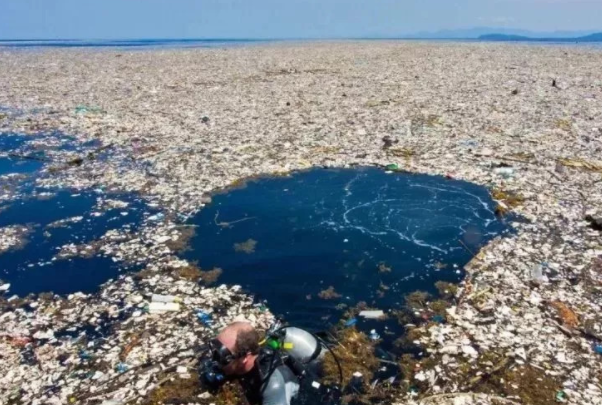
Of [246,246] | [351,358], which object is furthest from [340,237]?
[351,358]

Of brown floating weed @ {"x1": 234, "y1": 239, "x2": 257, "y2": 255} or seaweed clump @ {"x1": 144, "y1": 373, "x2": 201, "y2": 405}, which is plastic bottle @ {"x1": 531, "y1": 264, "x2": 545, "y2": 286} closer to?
brown floating weed @ {"x1": 234, "y1": 239, "x2": 257, "y2": 255}

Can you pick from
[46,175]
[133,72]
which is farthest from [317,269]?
[133,72]

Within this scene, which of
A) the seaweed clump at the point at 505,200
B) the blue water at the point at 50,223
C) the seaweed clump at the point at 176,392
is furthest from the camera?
the seaweed clump at the point at 505,200

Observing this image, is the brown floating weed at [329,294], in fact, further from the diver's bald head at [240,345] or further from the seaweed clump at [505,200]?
the seaweed clump at [505,200]

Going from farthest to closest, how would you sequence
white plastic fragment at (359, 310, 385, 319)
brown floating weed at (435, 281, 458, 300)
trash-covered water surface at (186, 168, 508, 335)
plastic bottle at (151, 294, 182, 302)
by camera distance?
trash-covered water surface at (186, 168, 508, 335)
brown floating weed at (435, 281, 458, 300)
plastic bottle at (151, 294, 182, 302)
white plastic fragment at (359, 310, 385, 319)

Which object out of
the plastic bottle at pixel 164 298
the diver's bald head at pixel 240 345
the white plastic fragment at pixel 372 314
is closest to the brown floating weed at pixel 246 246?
the plastic bottle at pixel 164 298

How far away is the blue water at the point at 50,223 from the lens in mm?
9250

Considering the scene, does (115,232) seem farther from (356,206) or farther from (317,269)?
(356,206)

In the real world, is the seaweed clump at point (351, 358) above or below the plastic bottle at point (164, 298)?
above

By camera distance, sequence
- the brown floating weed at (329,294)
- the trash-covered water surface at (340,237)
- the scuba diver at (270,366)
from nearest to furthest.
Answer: the scuba diver at (270,366) → the brown floating weed at (329,294) → the trash-covered water surface at (340,237)

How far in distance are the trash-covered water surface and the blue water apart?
198cm

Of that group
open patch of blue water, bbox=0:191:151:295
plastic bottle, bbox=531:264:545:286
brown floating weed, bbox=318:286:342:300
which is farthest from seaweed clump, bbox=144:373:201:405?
plastic bottle, bbox=531:264:545:286

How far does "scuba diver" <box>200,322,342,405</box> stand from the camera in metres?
6.05

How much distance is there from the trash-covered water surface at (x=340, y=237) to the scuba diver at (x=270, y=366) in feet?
4.06
